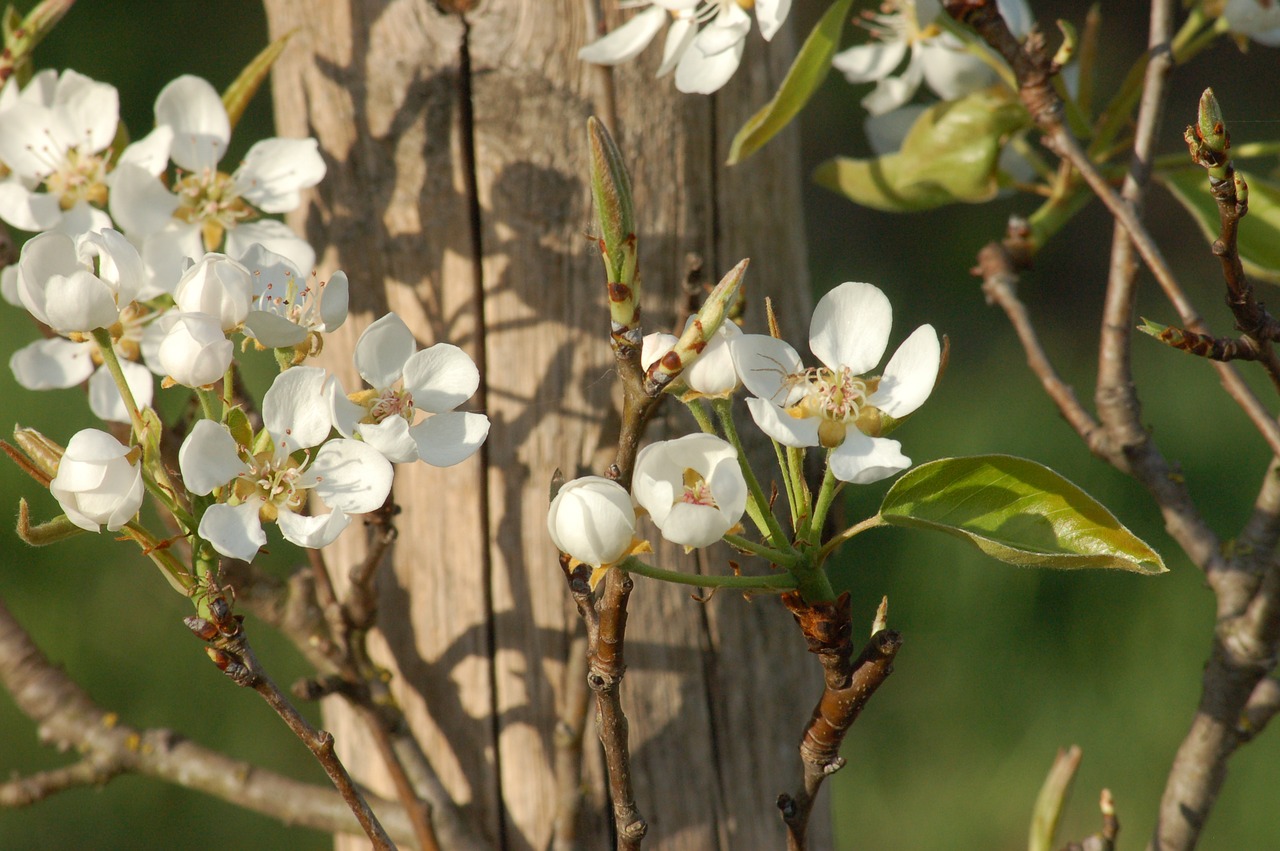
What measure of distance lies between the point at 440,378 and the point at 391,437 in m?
0.09

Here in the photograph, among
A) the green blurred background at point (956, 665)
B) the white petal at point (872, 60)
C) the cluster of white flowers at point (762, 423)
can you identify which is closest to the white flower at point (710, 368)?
the cluster of white flowers at point (762, 423)

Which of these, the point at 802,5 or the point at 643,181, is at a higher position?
the point at 643,181

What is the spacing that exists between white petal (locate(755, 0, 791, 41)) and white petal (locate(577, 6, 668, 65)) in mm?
116

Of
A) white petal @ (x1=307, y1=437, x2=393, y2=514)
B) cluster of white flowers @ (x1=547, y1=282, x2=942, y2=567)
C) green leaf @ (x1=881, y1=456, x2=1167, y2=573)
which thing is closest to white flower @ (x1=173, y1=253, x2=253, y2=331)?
white petal @ (x1=307, y1=437, x2=393, y2=514)

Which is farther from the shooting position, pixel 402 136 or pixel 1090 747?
pixel 1090 747

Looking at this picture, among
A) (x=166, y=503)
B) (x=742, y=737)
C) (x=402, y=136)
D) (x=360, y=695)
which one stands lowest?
(x=742, y=737)

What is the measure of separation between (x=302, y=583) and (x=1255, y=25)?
112cm

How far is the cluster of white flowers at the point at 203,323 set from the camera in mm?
733

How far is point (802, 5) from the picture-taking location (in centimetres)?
443

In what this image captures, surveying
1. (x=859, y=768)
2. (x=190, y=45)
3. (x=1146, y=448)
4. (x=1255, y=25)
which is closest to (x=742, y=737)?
(x=1146, y=448)

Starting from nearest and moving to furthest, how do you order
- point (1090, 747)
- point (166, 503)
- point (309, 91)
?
1. point (166, 503)
2. point (309, 91)
3. point (1090, 747)

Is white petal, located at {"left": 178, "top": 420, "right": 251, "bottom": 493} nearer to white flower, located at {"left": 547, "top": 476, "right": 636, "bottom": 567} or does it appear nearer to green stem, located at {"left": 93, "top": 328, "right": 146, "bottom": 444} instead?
green stem, located at {"left": 93, "top": 328, "right": 146, "bottom": 444}

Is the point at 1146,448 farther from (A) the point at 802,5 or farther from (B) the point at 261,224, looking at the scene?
(A) the point at 802,5

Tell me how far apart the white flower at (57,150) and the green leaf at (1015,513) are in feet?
2.36
